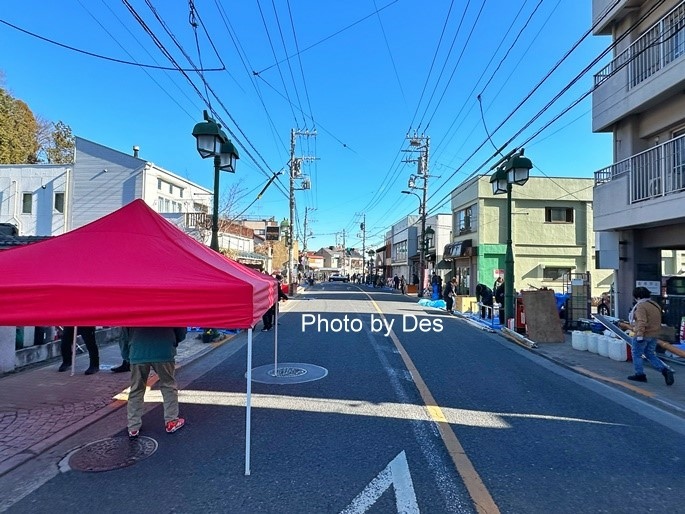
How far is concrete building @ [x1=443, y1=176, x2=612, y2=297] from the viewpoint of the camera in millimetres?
29312

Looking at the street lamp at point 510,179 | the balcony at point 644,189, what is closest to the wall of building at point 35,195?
the street lamp at point 510,179

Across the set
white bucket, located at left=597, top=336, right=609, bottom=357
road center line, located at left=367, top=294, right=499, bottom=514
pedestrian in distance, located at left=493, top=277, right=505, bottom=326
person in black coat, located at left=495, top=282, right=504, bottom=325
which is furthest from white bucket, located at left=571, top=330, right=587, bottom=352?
road center line, located at left=367, top=294, right=499, bottom=514

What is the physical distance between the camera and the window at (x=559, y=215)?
29578 millimetres

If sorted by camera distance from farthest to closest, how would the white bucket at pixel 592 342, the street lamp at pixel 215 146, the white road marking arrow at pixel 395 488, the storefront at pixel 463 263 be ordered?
the storefront at pixel 463 263 < the white bucket at pixel 592 342 < the street lamp at pixel 215 146 < the white road marking arrow at pixel 395 488

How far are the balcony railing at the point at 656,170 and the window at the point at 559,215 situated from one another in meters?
17.7

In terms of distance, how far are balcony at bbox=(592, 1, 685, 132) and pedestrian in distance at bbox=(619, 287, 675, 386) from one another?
17.8 ft

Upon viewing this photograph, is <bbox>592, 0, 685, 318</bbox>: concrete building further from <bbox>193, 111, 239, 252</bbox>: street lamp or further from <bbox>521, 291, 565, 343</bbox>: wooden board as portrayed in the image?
<bbox>193, 111, 239, 252</bbox>: street lamp

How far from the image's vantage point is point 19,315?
3688mm

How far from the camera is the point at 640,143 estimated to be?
484 inches

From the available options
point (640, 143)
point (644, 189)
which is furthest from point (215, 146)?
point (640, 143)

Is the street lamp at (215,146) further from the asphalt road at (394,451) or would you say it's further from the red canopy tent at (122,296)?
the red canopy tent at (122,296)

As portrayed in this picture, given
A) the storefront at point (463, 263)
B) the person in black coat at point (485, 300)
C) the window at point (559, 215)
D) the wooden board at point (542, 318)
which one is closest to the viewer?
the wooden board at point (542, 318)

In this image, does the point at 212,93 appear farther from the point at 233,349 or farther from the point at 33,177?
the point at 33,177

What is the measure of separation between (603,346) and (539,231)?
2157cm
